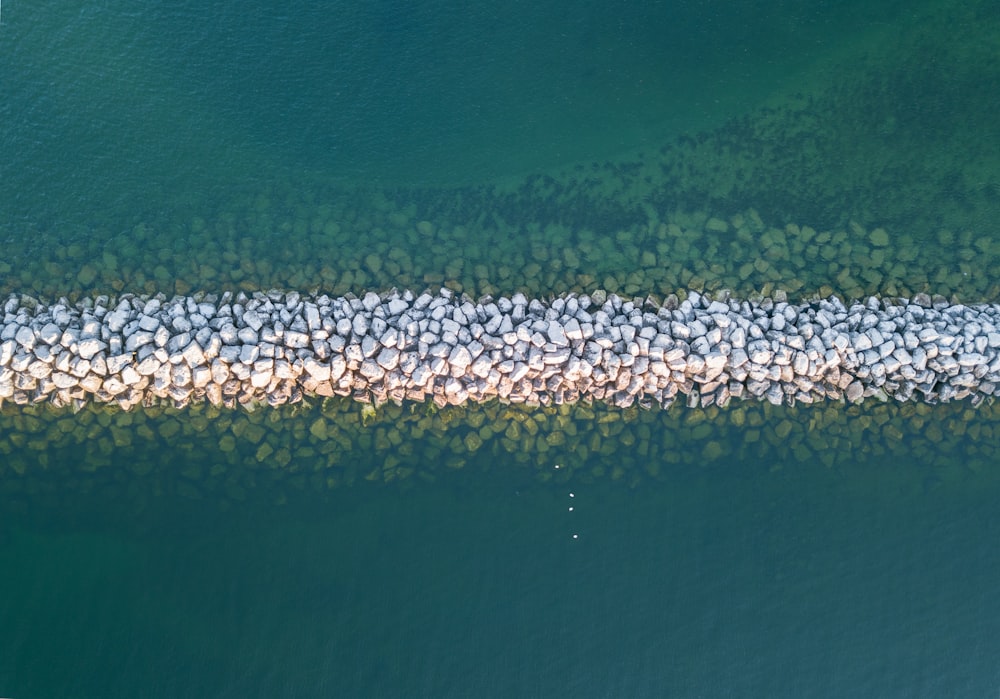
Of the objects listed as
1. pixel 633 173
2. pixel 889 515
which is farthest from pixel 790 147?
pixel 889 515

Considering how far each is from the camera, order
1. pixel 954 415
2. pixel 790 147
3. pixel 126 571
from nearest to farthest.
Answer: pixel 126 571
pixel 954 415
pixel 790 147

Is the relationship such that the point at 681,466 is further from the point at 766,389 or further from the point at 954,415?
the point at 954,415

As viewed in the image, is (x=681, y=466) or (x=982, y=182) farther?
(x=982, y=182)

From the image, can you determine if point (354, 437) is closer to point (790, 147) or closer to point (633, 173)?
point (633, 173)

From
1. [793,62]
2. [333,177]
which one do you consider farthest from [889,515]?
[333,177]

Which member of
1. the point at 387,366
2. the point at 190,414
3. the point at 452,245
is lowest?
the point at 190,414

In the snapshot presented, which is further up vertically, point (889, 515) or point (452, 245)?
point (452, 245)

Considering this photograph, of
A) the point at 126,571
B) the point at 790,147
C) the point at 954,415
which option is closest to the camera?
the point at 126,571
